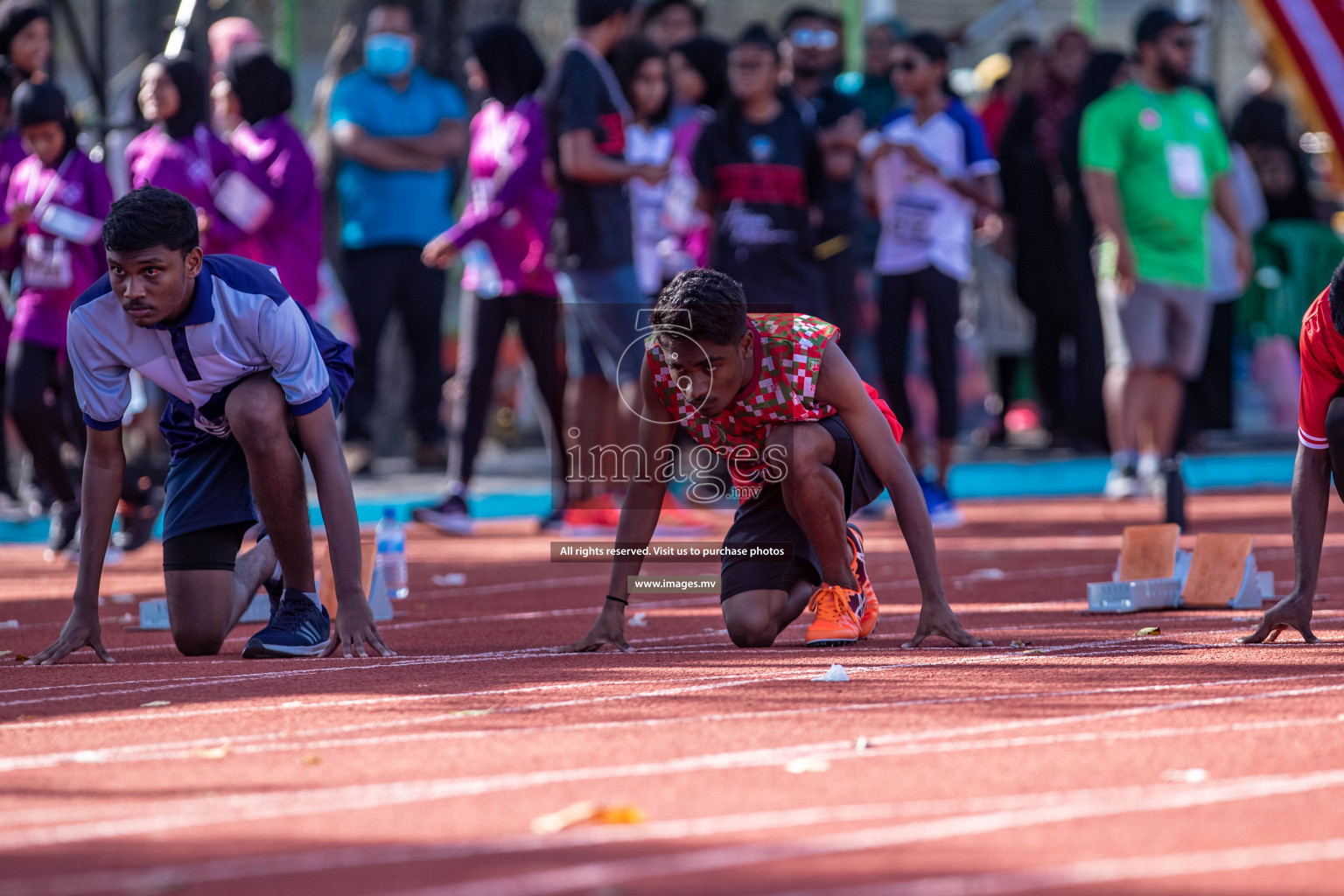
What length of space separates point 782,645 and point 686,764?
191 centimetres

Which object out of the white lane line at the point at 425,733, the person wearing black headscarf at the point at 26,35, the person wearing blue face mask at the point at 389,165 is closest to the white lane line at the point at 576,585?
the white lane line at the point at 425,733

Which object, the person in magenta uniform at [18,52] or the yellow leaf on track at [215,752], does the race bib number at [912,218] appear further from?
the yellow leaf on track at [215,752]

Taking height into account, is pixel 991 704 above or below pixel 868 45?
below

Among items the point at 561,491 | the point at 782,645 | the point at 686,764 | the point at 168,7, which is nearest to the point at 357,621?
the point at 782,645

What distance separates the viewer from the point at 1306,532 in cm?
467

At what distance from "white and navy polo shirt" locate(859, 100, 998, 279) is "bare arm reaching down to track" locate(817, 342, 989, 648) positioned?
4.57 meters

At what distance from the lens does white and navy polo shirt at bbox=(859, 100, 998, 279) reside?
9.74 metres

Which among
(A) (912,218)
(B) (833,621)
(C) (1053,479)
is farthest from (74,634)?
(C) (1053,479)

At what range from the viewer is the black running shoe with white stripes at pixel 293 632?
522cm

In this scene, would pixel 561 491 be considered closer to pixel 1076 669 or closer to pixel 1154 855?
pixel 1076 669

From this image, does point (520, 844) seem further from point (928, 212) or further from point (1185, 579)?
point (928, 212)

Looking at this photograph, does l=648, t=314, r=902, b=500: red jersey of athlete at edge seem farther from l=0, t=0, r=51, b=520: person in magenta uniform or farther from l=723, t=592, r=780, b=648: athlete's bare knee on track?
l=0, t=0, r=51, b=520: person in magenta uniform

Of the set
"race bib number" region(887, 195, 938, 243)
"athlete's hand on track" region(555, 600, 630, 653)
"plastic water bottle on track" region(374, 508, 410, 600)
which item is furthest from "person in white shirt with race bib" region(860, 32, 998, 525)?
"athlete's hand on track" region(555, 600, 630, 653)

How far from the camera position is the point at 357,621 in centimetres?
483
